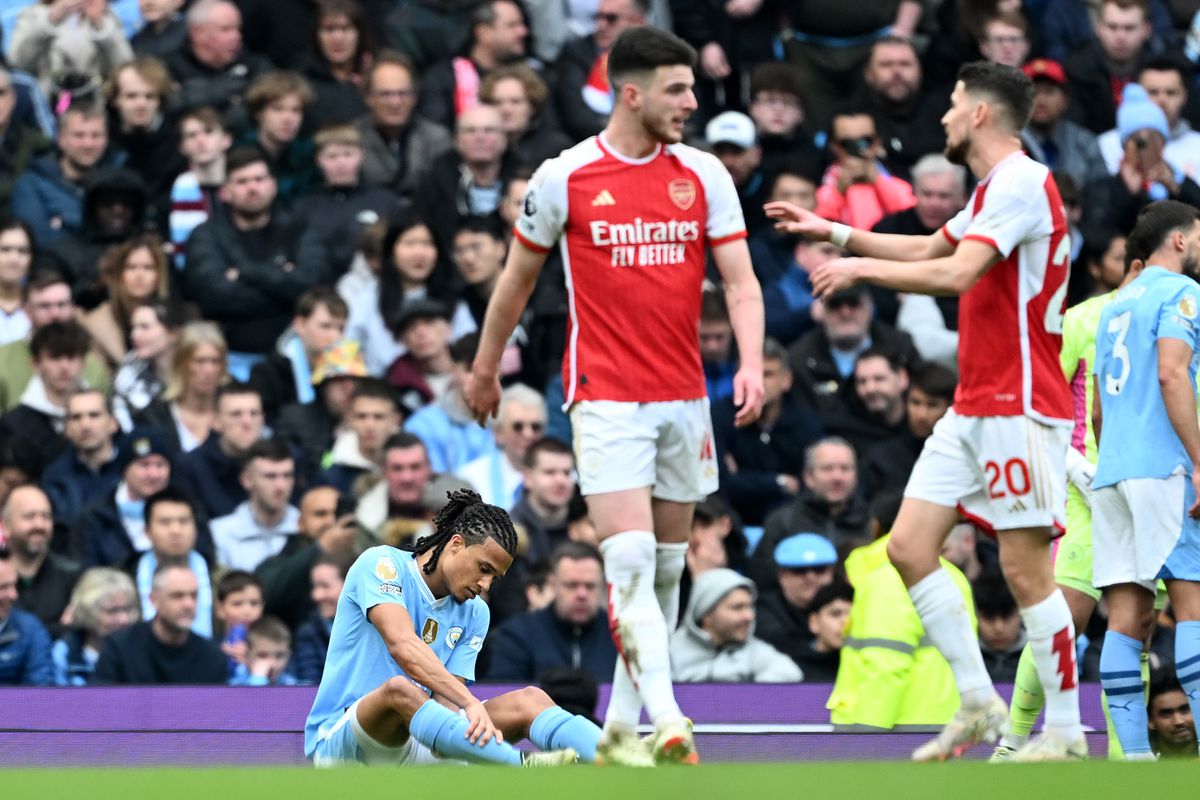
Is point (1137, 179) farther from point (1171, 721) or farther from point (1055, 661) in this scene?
point (1055, 661)

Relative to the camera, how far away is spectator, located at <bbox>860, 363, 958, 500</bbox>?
12.9 m

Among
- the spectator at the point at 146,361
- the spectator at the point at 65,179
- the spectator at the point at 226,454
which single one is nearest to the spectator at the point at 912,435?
the spectator at the point at 226,454

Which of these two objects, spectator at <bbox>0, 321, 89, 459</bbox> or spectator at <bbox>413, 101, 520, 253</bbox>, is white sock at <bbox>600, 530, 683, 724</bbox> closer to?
spectator at <bbox>0, 321, 89, 459</bbox>

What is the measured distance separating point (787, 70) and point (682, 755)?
7895 millimetres

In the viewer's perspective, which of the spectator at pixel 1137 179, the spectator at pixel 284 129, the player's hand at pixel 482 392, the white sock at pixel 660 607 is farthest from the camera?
the spectator at pixel 284 129

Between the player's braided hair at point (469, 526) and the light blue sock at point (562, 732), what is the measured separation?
2.07 feet

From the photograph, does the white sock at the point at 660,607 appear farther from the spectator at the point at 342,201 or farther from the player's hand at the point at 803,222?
the spectator at the point at 342,201

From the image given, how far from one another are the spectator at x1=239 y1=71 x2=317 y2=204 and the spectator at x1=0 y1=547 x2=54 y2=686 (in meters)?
3.70

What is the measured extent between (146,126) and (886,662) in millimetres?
6652

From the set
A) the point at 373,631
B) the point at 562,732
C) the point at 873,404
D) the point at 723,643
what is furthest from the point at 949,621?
the point at 873,404

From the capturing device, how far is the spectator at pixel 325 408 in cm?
1348

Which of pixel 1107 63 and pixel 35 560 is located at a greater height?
pixel 1107 63

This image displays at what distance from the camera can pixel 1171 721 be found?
1052 cm

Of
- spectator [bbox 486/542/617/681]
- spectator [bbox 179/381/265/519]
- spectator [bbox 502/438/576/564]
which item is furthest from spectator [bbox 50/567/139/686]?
spectator [bbox 502/438/576/564]
